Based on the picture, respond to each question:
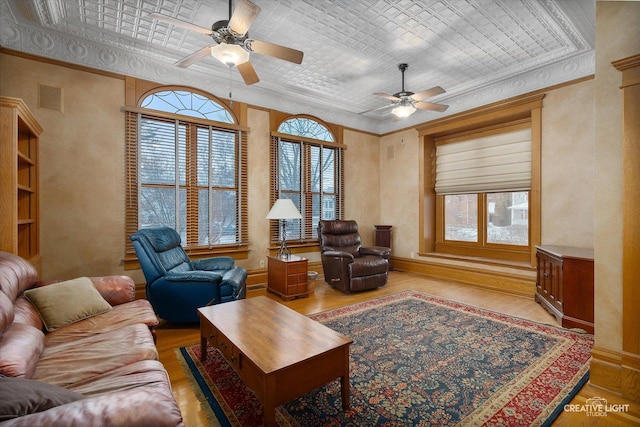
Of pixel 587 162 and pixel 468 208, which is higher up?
pixel 587 162

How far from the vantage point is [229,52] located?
2529mm

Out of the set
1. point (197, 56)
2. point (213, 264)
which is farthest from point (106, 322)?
point (197, 56)

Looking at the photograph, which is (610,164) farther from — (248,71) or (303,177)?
Answer: (303,177)

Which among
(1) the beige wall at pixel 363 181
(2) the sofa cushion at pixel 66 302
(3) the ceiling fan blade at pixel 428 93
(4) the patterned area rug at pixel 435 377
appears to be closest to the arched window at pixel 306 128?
(1) the beige wall at pixel 363 181

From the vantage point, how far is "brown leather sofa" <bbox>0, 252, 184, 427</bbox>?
2.91 ft

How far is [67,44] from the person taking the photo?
330 cm

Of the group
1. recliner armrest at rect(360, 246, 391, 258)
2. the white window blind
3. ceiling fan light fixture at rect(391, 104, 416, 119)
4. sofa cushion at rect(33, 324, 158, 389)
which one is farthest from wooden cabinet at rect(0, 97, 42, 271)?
the white window blind

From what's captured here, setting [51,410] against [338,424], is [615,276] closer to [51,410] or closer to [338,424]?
[338,424]

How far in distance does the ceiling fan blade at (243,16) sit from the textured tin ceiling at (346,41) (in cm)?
72

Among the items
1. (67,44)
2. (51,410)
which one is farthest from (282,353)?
(67,44)

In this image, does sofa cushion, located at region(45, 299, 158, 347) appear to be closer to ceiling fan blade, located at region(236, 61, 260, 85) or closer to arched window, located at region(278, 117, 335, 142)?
ceiling fan blade, located at region(236, 61, 260, 85)

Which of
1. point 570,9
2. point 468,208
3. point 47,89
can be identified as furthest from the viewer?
point 468,208

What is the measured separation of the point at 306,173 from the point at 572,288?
12.8ft

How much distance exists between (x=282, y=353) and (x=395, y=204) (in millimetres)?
4838
